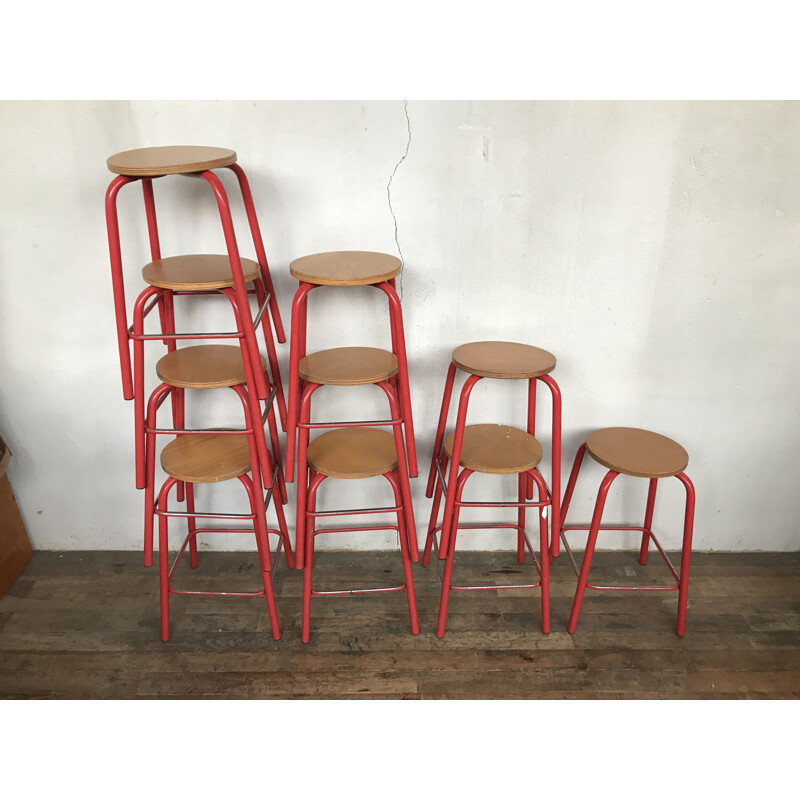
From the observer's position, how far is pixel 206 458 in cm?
243

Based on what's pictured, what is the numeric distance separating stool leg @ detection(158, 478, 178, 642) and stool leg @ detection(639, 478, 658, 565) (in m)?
1.97

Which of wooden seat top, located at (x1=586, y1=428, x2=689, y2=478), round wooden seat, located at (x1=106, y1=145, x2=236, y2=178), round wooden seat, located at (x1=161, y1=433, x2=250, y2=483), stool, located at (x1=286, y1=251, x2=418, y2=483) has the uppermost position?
round wooden seat, located at (x1=106, y1=145, x2=236, y2=178)

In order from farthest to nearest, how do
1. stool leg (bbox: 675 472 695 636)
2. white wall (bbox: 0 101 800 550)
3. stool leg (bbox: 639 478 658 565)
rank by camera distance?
stool leg (bbox: 639 478 658 565), stool leg (bbox: 675 472 695 636), white wall (bbox: 0 101 800 550)

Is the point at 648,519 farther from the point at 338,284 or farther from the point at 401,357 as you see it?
the point at 338,284

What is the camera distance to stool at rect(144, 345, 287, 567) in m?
2.19

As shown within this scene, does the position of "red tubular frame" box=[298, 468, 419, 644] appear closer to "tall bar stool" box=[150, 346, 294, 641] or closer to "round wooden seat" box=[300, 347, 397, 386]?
"tall bar stool" box=[150, 346, 294, 641]

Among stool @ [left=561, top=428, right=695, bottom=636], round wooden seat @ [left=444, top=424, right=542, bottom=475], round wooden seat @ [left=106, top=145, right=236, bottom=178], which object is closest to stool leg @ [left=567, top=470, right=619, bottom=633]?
stool @ [left=561, top=428, right=695, bottom=636]

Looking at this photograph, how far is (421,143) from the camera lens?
2316 millimetres

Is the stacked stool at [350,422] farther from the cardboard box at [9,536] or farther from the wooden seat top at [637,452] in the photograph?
the cardboard box at [9,536]

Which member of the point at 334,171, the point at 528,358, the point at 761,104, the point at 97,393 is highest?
the point at 761,104

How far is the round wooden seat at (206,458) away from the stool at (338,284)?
0.23 meters
